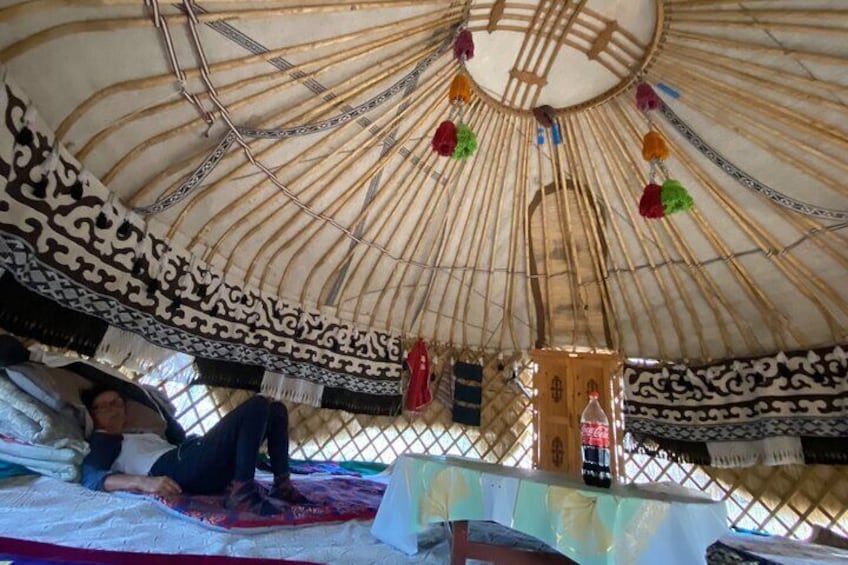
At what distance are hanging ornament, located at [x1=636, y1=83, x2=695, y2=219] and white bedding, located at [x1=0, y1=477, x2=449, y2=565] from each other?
156cm

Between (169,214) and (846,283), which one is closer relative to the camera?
(169,214)

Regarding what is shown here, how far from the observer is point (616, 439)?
10.0 feet

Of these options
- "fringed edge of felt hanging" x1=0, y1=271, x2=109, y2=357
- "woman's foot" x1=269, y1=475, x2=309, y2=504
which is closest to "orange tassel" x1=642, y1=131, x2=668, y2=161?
"woman's foot" x1=269, y1=475, x2=309, y2=504

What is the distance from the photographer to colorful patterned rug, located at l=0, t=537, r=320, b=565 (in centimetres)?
91

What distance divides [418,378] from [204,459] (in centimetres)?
188

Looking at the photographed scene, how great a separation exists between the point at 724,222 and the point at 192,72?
9.23 ft

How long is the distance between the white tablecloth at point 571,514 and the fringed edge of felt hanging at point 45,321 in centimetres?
157

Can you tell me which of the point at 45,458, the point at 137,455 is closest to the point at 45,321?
the point at 45,458

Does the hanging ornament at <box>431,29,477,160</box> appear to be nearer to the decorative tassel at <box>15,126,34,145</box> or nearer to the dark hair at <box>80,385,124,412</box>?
the decorative tassel at <box>15,126,34,145</box>

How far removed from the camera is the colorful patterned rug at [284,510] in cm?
123

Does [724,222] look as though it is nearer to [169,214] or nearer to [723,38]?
[723,38]

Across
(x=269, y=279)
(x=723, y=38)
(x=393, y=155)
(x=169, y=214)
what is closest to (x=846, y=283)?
(x=723, y=38)

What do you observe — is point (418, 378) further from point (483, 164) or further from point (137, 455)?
point (137, 455)

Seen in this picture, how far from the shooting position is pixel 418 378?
126 inches
